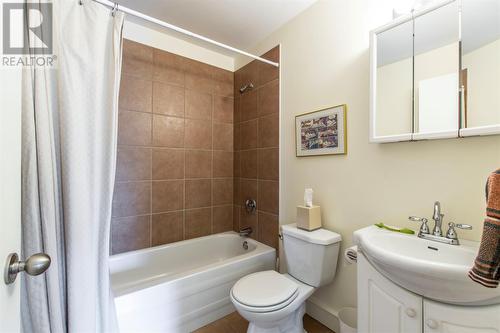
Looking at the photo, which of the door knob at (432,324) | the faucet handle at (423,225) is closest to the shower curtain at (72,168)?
the door knob at (432,324)

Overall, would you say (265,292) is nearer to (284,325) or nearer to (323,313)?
(284,325)

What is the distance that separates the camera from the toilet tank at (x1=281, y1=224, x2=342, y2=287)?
4.66ft

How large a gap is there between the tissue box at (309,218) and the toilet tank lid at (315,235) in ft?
0.10

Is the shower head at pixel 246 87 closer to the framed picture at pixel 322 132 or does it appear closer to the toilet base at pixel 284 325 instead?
the framed picture at pixel 322 132

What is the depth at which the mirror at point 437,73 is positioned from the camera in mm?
1026

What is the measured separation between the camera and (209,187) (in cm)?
238

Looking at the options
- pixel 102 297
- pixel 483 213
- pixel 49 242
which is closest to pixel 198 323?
pixel 102 297

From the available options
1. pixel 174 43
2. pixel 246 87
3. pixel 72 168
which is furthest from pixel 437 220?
pixel 174 43

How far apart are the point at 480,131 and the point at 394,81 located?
46 centimetres

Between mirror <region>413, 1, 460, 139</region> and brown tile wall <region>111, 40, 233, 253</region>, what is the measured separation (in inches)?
48.7

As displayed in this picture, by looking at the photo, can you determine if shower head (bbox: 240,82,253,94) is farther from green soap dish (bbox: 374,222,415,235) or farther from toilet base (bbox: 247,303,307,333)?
toilet base (bbox: 247,303,307,333)

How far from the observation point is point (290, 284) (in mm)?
1396

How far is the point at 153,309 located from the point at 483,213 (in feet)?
5.96

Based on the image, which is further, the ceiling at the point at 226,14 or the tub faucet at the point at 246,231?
the tub faucet at the point at 246,231
